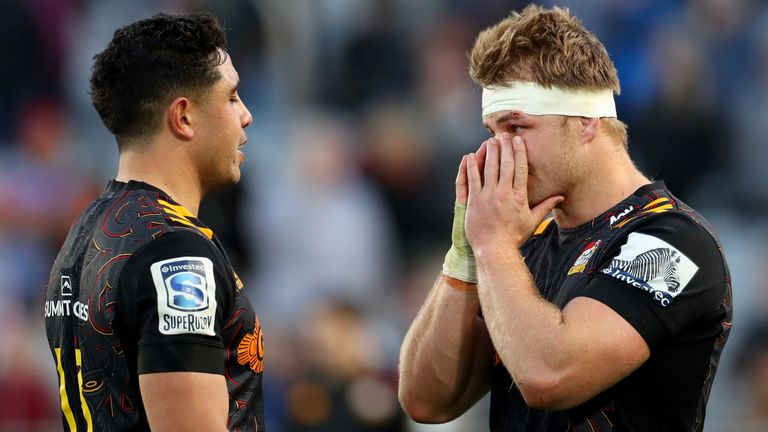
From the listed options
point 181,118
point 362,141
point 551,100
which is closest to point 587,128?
point 551,100

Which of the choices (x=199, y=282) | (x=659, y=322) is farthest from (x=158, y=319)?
(x=659, y=322)

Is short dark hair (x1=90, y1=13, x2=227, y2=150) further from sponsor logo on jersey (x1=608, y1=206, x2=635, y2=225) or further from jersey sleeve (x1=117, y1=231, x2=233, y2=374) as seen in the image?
sponsor logo on jersey (x1=608, y1=206, x2=635, y2=225)

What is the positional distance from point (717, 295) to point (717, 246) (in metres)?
0.18

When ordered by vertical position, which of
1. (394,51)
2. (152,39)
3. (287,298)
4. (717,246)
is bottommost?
(287,298)

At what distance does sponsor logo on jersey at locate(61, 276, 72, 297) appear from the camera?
3594 millimetres

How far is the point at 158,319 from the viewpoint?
327cm

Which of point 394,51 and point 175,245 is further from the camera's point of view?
point 394,51

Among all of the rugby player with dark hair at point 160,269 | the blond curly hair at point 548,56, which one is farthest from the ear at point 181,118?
the blond curly hair at point 548,56

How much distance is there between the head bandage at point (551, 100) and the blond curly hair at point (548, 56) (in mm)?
22

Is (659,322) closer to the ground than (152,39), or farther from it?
closer to the ground

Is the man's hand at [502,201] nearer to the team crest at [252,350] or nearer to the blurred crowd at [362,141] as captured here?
the team crest at [252,350]

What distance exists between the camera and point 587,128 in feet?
13.2

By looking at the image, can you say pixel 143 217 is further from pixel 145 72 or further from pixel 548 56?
pixel 548 56

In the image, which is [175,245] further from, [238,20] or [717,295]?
[238,20]
